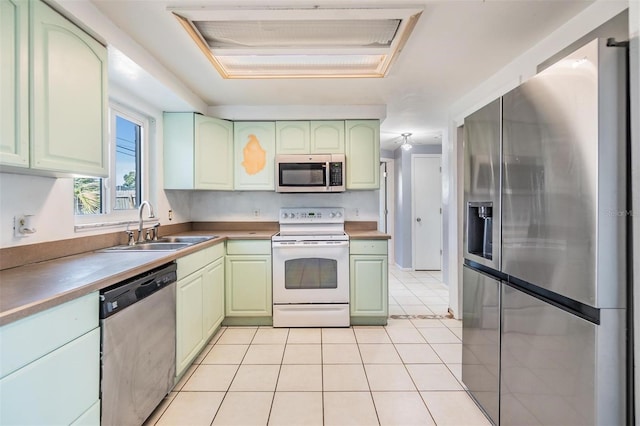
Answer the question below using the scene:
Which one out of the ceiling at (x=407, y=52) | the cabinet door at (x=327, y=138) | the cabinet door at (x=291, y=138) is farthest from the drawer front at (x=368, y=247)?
the ceiling at (x=407, y=52)

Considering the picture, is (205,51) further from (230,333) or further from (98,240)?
(230,333)

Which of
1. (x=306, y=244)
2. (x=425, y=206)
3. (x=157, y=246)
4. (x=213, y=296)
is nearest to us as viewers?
(x=157, y=246)

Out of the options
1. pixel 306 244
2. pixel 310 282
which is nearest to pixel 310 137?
pixel 306 244

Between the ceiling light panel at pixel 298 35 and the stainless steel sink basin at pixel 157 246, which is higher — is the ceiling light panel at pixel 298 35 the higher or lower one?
the higher one

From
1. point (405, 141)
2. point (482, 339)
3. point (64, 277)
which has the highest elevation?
point (405, 141)

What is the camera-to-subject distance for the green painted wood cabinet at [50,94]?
1.19 meters

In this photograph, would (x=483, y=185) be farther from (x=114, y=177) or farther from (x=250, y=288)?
(x=114, y=177)

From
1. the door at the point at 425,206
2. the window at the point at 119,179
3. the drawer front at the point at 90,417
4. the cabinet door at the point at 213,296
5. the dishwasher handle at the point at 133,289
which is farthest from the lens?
the door at the point at 425,206

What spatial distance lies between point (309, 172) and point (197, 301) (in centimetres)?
165

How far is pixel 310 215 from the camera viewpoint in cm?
343

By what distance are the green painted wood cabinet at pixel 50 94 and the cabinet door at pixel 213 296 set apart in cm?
117

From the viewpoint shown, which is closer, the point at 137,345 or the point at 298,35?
the point at 137,345

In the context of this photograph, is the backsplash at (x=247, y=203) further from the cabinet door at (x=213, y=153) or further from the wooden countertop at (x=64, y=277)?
the wooden countertop at (x=64, y=277)

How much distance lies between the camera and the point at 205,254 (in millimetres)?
2430
